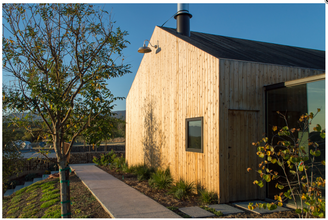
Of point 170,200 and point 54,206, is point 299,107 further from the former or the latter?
point 54,206

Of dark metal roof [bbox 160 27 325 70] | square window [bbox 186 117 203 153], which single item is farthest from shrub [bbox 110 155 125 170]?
dark metal roof [bbox 160 27 325 70]

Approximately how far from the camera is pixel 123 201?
6.46m

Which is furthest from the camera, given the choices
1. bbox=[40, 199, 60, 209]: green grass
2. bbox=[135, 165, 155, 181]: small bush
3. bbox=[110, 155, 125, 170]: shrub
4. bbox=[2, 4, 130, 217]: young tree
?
bbox=[110, 155, 125, 170]: shrub

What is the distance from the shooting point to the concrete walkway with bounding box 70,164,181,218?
17.7 feet

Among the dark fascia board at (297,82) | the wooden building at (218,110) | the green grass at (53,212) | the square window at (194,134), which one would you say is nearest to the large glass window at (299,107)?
the dark fascia board at (297,82)

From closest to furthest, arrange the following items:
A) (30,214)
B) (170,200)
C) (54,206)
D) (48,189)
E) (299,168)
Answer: (299,168), (30,214), (54,206), (170,200), (48,189)

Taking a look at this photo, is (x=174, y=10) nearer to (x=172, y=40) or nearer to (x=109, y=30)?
(x=172, y=40)

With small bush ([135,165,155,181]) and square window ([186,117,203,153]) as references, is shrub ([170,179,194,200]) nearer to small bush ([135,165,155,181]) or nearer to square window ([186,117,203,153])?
square window ([186,117,203,153])

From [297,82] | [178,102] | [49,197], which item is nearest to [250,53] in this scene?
[297,82]

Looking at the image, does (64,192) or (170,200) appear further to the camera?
(170,200)

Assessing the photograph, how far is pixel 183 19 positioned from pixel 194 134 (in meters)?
5.05

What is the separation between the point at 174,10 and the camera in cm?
1072

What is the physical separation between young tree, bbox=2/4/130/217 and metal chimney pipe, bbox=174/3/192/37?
5.15 metres

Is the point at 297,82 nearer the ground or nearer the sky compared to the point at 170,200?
nearer the sky
